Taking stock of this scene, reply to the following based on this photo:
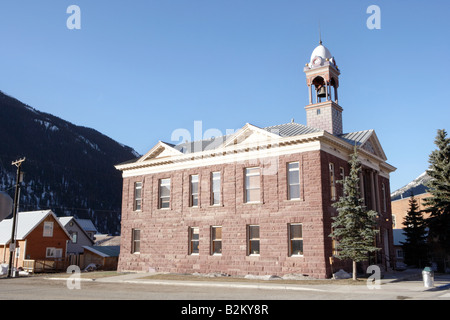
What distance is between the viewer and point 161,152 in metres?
35.5

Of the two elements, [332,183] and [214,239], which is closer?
[332,183]

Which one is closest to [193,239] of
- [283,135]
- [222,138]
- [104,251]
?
[222,138]

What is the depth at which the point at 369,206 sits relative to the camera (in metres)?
33.6

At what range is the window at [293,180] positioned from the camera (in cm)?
2844

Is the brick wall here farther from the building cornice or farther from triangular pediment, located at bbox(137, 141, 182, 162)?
triangular pediment, located at bbox(137, 141, 182, 162)

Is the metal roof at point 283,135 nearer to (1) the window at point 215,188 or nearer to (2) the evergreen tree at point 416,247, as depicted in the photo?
(1) the window at point 215,188

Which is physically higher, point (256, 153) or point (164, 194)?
point (256, 153)

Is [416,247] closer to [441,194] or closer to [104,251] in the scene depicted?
[441,194]

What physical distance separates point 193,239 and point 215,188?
4292 millimetres

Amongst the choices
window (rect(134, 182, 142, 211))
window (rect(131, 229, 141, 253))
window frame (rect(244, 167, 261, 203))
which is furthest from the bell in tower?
window (rect(131, 229, 141, 253))

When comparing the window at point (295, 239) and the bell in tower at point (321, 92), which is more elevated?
the bell in tower at point (321, 92)

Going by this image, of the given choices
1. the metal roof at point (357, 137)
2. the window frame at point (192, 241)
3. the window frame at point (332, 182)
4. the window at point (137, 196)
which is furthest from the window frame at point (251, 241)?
the window at point (137, 196)

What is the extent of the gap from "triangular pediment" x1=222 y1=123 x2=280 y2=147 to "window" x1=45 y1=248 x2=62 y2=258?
30.2 m

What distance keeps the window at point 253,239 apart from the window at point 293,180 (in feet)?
11.4
